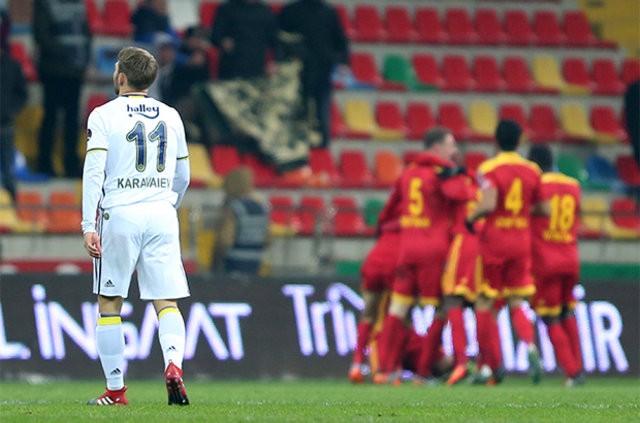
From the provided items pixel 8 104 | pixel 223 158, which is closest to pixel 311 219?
pixel 223 158

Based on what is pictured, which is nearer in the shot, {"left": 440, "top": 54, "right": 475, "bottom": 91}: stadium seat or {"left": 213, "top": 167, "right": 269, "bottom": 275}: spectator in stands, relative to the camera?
{"left": 213, "top": 167, "right": 269, "bottom": 275}: spectator in stands

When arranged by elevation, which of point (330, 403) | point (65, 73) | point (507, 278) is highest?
point (65, 73)

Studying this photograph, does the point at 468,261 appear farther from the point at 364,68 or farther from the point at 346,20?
the point at 346,20

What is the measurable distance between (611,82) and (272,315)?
10.3m

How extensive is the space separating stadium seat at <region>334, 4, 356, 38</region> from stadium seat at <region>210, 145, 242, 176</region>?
326 cm

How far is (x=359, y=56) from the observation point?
2339cm

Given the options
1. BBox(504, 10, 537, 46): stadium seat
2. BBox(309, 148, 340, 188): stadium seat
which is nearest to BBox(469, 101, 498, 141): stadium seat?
BBox(504, 10, 537, 46): stadium seat

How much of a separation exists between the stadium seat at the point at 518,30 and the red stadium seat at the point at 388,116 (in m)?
2.51

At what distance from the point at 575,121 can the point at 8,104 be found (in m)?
8.75

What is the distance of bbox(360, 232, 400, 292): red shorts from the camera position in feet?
47.5

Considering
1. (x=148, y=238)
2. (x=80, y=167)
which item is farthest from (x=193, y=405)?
(x=80, y=167)

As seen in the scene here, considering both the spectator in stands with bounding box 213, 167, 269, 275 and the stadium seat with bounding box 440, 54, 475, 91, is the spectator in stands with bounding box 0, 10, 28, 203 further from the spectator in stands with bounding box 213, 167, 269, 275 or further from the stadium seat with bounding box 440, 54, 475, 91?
the stadium seat with bounding box 440, 54, 475, 91

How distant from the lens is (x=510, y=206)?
46.5ft

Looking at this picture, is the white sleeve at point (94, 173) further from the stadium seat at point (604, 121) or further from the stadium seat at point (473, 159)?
the stadium seat at point (604, 121)
